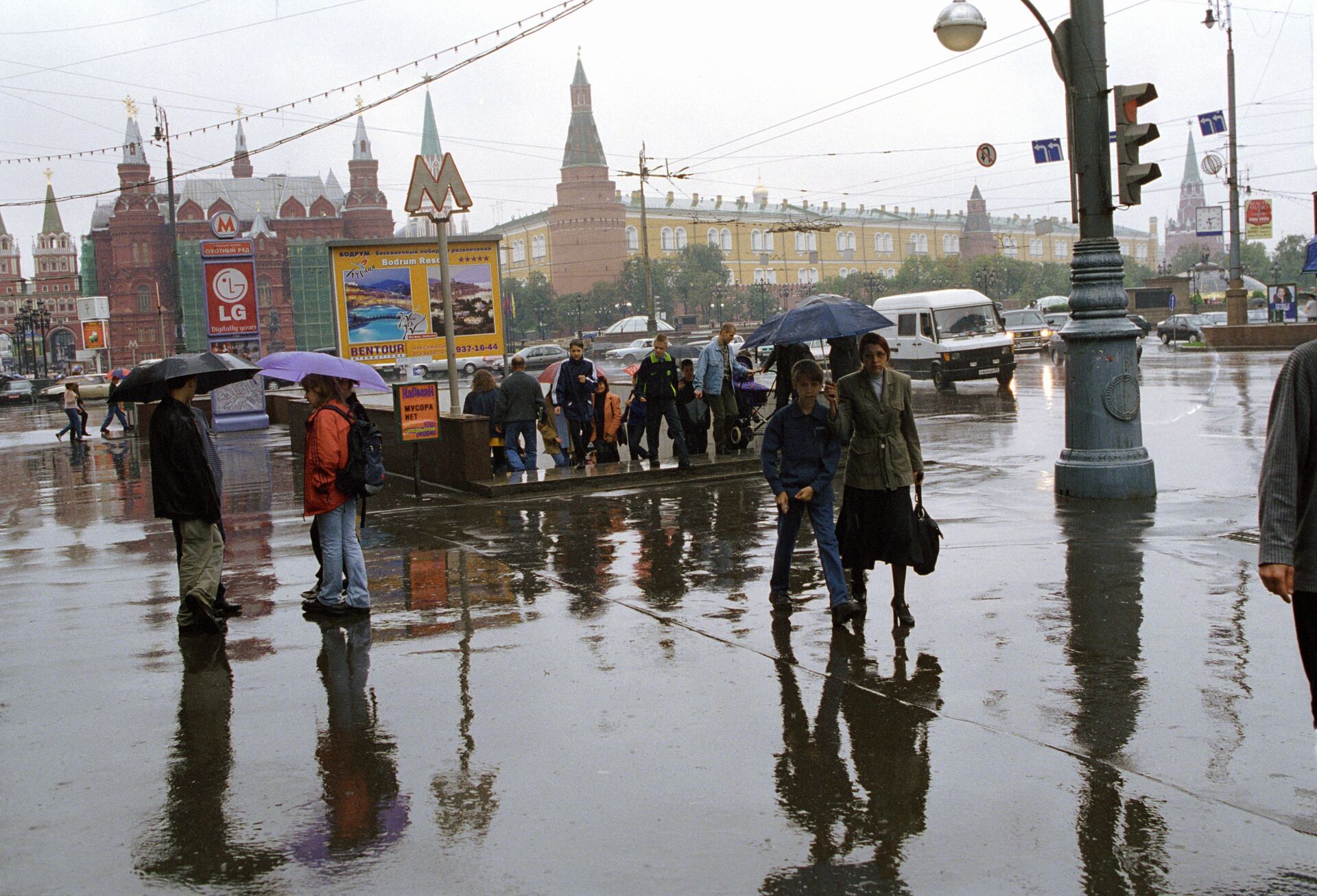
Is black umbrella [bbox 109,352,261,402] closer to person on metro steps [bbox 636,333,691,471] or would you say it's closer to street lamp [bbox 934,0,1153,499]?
person on metro steps [bbox 636,333,691,471]

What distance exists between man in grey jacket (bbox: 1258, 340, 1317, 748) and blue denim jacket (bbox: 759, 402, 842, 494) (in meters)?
3.75

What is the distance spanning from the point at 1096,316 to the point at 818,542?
4.96 m

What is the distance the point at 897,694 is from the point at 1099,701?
35.2 inches

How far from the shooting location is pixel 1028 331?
43312 mm

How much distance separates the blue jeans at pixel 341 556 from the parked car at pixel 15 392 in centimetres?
5545

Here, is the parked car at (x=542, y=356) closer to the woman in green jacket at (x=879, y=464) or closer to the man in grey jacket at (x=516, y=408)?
the man in grey jacket at (x=516, y=408)

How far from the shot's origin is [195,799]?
15.5 ft

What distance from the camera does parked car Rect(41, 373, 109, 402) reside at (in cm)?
5419

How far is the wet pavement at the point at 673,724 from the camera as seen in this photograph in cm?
405

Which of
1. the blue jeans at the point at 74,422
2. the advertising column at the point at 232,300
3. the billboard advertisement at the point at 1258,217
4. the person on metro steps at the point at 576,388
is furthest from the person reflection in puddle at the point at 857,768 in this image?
the billboard advertisement at the point at 1258,217

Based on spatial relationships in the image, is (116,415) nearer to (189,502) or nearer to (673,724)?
(189,502)

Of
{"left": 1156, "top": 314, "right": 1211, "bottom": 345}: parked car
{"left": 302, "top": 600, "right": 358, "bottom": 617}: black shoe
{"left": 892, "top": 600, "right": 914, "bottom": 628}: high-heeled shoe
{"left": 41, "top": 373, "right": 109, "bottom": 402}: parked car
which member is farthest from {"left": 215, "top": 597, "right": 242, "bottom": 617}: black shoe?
{"left": 41, "top": 373, "right": 109, "bottom": 402}: parked car

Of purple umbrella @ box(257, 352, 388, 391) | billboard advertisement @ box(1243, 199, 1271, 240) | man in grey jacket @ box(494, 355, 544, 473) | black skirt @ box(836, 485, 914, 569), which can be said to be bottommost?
black skirt @ box(836, 485, 914, 569)

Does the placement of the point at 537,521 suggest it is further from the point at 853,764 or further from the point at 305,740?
the point at 853,764
